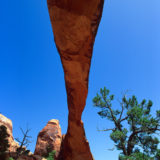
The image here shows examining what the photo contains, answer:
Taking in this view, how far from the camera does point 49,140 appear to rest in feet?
61.1

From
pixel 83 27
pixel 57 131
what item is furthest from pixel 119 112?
pixel 83 27

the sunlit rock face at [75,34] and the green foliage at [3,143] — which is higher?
the sunlit rock face at [75,34]

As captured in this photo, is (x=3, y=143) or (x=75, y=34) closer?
(x=75, y=34)

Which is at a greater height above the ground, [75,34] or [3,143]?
[75,34]

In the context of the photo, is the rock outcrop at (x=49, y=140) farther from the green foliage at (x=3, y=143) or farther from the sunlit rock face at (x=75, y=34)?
the sunlit rock face at (x=75, y=34)

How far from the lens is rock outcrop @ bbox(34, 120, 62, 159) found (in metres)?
17.6

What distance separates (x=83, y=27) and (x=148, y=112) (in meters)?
15.3

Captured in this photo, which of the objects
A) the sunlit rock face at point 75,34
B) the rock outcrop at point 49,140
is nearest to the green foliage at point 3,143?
the rock outcrop at point 49,140

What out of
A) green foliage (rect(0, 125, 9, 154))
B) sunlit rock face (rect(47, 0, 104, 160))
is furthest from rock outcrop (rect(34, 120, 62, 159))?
sunlit rock face (rect(47, 0, 104, 160))

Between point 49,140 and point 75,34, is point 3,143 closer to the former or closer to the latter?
point 49,140

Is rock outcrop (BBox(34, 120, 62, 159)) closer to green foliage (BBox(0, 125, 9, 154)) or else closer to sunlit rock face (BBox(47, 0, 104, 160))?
green foliage (BBox(0, 125, 9, 154))

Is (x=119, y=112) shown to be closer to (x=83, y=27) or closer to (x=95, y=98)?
(x=95, y=98)

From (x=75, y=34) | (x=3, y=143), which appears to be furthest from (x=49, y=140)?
(x=75, y=34)

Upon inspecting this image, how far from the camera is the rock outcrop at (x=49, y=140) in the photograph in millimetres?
17609
